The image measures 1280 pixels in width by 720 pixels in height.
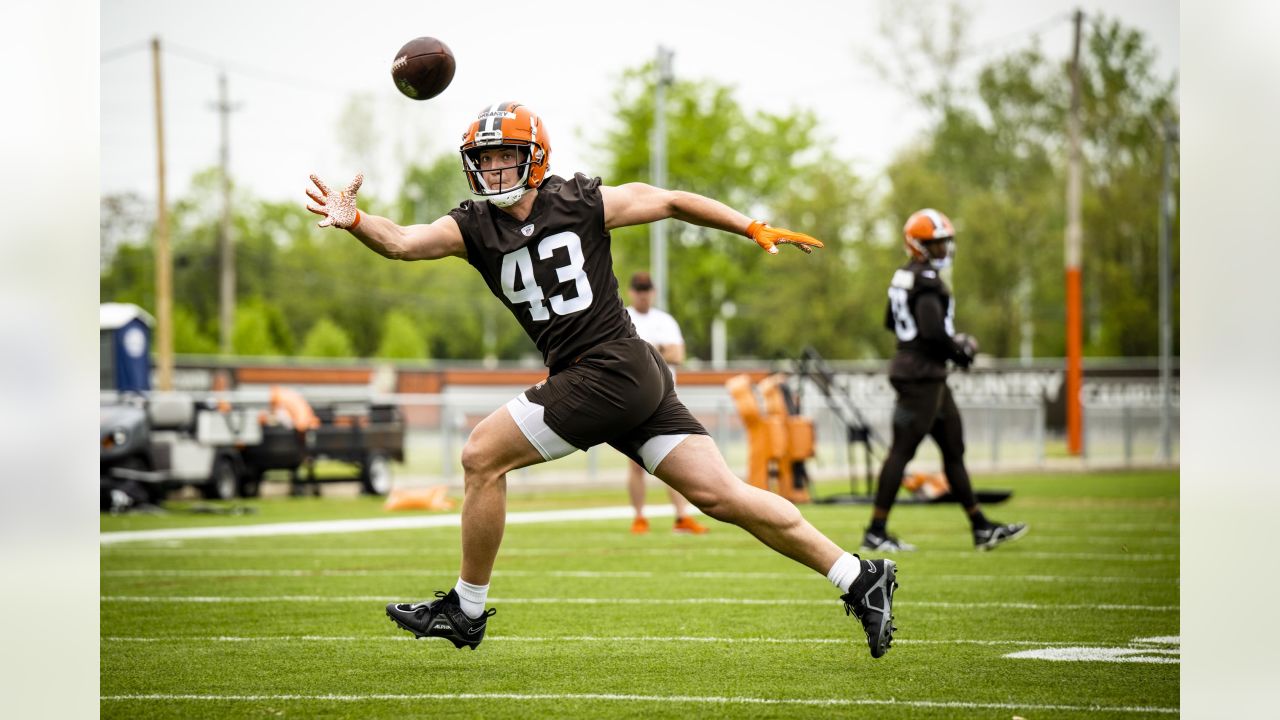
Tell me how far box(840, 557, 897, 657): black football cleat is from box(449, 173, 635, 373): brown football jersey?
134 centimetres

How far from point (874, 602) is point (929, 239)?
521 centimetres

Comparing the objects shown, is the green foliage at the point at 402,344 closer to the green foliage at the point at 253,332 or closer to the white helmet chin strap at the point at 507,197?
the green foliage at the point at 253,332

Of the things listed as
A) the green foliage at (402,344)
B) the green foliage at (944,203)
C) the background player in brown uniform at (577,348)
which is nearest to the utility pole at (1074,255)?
the green foliage at (944,203)

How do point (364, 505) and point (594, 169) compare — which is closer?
point (364, 505)

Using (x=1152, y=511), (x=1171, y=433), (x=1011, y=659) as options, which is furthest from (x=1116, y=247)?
(x=1011, y=659)

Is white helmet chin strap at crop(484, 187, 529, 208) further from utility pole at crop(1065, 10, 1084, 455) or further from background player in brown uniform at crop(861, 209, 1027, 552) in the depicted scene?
utility pole at crop(1065, 10, 1084, 455)

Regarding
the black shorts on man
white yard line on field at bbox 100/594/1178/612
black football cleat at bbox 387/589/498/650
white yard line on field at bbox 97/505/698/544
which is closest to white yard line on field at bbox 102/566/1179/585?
white yard line on field at bbox 100/594/1178/612

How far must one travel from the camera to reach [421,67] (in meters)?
6.04

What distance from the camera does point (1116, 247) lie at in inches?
1825

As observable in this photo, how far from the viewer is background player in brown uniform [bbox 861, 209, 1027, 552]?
995 centimetres
